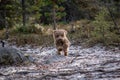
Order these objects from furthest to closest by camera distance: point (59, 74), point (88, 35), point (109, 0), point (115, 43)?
point (109, 0)
point (88, 35)
point (115, 43)
point (59, 74)

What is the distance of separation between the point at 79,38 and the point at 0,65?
434 inches

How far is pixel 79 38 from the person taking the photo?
75.9 feet

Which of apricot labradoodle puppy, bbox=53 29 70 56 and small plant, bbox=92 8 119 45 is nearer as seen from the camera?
apricot labradoodle puppy, bbox=53 29 70 56

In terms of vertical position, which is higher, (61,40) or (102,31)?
(61,40)

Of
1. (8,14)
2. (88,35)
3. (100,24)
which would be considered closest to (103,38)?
(100,24)

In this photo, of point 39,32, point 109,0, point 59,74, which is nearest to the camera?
point 59,74

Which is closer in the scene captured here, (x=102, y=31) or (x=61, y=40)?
(x=61, y=40)

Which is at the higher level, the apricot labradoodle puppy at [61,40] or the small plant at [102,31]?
the apricot labradoodle puppy at [61,40]

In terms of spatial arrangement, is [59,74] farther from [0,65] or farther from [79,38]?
[79,38]

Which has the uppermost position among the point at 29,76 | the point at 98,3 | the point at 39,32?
the point at 29,76

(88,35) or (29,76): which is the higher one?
(29,76)

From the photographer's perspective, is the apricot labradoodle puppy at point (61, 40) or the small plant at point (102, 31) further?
the small plant at point (102, 31)

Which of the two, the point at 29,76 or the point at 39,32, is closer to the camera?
the point at 29,76

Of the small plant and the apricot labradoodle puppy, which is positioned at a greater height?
the apricot labradoodle puppy
